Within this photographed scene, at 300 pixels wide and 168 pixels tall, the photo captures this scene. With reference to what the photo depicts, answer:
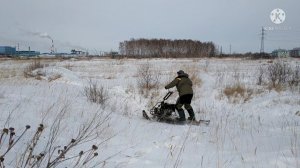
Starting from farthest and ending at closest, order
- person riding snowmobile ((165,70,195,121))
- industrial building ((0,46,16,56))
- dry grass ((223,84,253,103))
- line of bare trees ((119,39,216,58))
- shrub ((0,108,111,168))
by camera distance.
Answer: industrial building ((0,46,16,56))
line of bare trees ((119,39,216,58))
dry grass ((223,84,253,103))
person riding snowmobile ((165,70,195,121))
shrub ((0,108,111,168))

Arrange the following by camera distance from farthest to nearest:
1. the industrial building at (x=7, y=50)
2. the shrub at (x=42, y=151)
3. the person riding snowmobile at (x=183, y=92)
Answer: the industrial building at (x=7, y=50) → the person riding snowmobile at (x=183, y=92) → the shrub at (x=42, y=151)

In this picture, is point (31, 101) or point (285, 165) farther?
point (31, 101)

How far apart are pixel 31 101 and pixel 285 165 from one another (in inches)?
214

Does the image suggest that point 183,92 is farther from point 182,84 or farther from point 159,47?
point 159,47

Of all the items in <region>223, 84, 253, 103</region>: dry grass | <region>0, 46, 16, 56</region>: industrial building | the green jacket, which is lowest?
<region>223, 84, 253, 103</region>: dry grass

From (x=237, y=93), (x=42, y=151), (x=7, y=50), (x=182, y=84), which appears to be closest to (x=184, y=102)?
(x=182, y=84)

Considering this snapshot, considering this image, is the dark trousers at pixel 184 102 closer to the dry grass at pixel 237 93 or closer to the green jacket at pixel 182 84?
the green jacket at pixel 182 84

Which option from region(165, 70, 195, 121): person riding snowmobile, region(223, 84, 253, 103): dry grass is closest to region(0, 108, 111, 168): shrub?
region(165, 70, 195, 121): person riding snowmobile

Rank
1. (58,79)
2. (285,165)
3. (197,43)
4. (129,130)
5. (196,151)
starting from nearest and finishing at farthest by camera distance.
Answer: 1. (285,165)
2. (196,151)
3. (129,130)
4. (58,79)
5. (197,43)

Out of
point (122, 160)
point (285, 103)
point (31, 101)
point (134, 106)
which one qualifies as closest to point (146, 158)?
point (122, 160)

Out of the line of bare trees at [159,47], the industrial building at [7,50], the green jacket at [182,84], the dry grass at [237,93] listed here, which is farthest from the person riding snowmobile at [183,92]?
the industrial building at [7,50]

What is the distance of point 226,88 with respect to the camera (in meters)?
14.0

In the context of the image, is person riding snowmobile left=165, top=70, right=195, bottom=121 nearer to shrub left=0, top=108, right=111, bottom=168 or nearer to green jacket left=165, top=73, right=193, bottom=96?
green jacket left=165, top=73, right=193, bottom=96

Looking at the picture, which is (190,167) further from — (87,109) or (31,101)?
(31,101)
